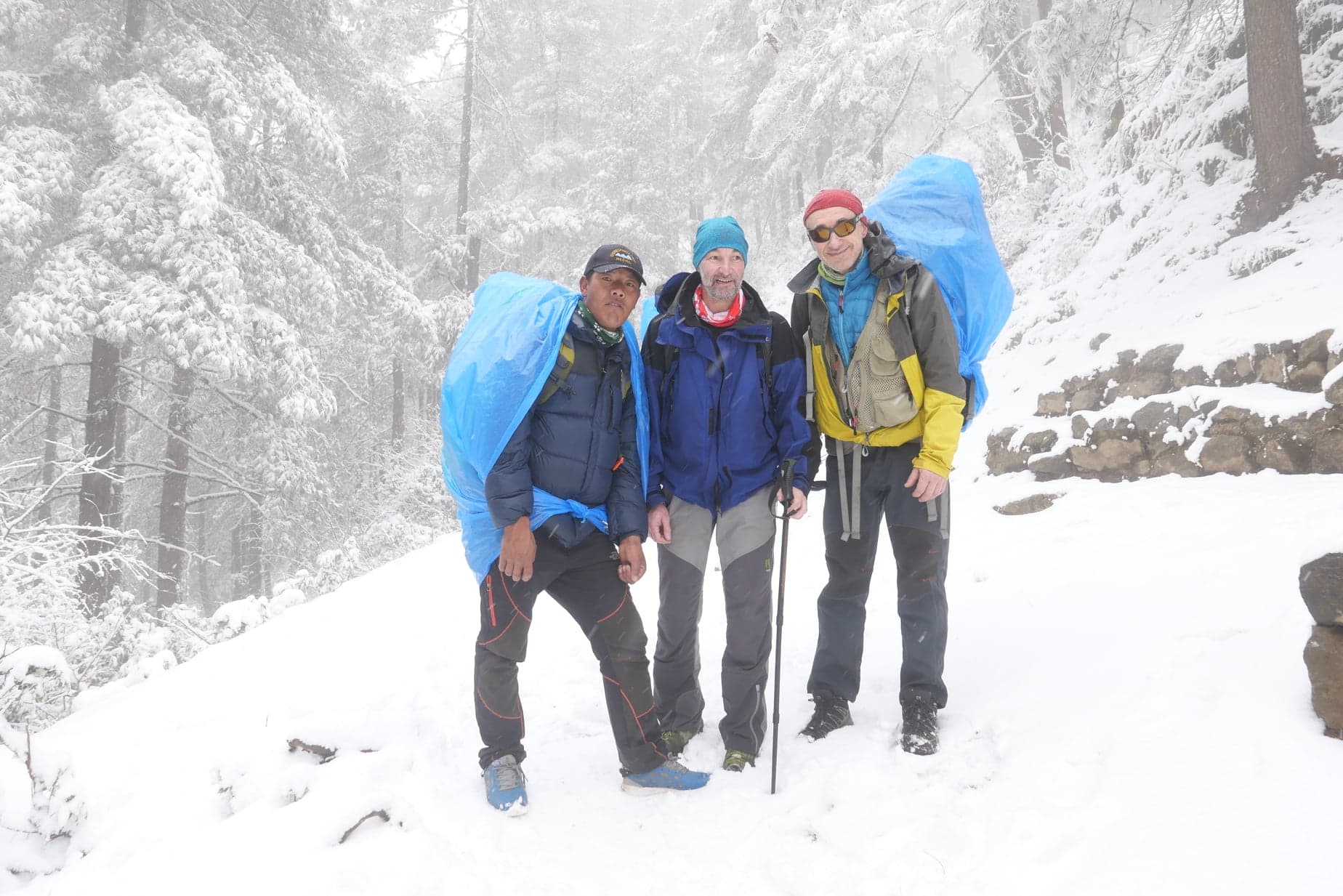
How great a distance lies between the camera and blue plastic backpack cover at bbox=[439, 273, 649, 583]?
3100 millimetres

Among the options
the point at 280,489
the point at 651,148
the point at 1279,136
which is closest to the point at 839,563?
the point at 1279,136

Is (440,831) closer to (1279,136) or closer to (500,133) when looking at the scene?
(1279,136)

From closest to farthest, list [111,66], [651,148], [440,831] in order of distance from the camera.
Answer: [440,831] → [111,66] → [651,148]

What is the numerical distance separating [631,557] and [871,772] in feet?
4.57

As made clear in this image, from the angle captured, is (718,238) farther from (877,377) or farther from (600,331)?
(877,377)

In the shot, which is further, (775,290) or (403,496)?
(775,290)

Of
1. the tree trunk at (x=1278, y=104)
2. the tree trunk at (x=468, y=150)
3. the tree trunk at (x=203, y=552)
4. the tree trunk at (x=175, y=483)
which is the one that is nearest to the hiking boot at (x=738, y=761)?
the tree trunk at (x=1278, y=104)

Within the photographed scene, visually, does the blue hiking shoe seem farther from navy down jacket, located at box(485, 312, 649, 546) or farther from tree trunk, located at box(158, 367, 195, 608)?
tree trunk, located at box(158, 367, 195, 608)

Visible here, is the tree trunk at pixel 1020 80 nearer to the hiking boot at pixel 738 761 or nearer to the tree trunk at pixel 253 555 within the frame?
the hiking boot at pixel 738 761

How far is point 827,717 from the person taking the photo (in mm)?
3641

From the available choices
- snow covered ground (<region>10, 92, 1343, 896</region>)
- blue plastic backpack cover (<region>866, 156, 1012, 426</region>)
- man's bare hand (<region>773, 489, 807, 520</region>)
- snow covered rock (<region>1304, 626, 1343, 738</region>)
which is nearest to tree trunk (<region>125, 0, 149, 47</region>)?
snow covered ground (<region>10, 92, 1343, 896</region>)

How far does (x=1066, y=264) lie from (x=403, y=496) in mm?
14754

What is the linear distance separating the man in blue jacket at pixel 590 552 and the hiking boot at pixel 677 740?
0.20m

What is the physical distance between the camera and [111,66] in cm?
971
